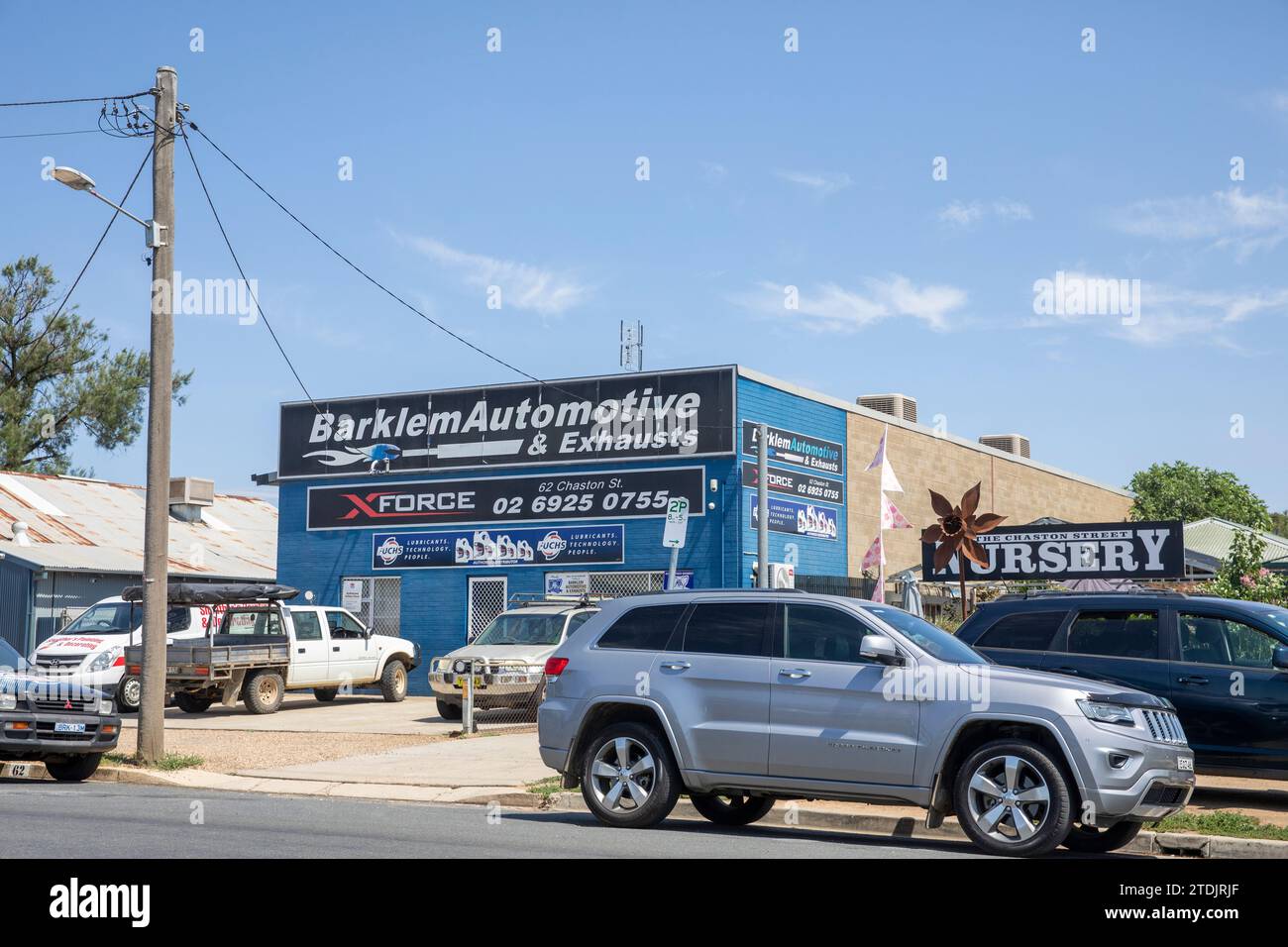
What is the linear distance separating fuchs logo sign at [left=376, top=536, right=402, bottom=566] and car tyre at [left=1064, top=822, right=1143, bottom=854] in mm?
21791

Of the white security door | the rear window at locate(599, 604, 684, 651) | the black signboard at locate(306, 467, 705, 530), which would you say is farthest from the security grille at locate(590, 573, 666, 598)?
the rear window at locate(599, 604, 684, 651)

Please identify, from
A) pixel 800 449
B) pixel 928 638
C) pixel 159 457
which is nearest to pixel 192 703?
pixel 159 457

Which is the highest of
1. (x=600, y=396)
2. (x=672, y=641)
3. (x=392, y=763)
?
(x=600, y=396)

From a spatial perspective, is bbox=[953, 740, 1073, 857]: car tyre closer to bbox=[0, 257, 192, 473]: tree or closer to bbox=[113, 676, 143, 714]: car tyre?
bbox=[113, 676, 143, 714]: car tyre

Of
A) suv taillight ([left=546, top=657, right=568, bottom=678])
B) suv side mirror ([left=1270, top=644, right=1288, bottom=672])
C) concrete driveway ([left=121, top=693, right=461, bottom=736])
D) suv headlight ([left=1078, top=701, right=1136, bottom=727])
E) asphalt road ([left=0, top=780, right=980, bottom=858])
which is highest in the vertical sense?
suv side mirror ([left=1270, top=644, right=1288, bottom=672])

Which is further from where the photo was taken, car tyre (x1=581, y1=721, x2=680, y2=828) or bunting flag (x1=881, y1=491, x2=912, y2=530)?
bunting flag (x1=881, y1=491, x2=912, y2=530)

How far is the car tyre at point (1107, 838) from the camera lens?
10445 mm

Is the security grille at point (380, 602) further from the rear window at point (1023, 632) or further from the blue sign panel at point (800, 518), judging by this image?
the rear window at point (1023, 632)

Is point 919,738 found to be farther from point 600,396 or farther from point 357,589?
point 357,589

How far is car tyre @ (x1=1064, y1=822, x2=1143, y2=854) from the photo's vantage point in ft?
34.3

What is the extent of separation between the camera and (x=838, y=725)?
34.7 ft
